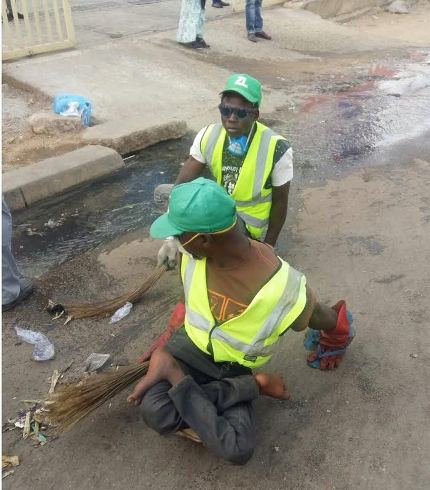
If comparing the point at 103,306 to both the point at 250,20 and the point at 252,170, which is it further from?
the point at 250,20

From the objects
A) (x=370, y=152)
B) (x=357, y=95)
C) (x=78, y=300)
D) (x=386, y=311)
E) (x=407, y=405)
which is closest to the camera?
(x=407, y=405)

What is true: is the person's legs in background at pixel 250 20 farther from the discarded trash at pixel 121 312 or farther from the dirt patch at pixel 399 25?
the discarded trash at pixel 121 312

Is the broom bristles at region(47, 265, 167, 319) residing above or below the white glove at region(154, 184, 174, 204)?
below

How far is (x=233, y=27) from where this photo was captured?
34.2 ft

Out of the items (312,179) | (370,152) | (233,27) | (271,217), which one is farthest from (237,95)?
(233,27)

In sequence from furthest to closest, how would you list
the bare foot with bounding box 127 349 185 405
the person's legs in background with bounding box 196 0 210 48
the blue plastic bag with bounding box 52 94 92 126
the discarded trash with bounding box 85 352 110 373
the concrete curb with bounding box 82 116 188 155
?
the person's legs in background with bounding box 196 0 210 48 < the blue plastic bag with bounding box 52 94 92 126 < the concrete curb with bounding box 82 116 188 155 < the discarded trash with bounding box 85 352 110 373 < the bare foot with bounding box 127 349 185 405

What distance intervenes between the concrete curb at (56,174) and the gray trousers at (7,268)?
123 centimetres

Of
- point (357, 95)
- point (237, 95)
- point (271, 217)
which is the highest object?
point (237, 95)

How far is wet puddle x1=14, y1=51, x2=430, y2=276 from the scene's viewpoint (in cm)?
454

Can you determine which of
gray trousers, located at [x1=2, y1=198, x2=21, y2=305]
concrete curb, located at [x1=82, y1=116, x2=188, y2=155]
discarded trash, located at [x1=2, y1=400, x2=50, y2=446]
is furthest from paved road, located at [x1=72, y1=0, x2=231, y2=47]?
discarded trash, located at [x1=2, y1=400, x2=50, y2=446]

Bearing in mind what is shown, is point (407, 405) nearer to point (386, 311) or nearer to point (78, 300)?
point (386, 311)

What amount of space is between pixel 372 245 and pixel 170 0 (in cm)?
1008

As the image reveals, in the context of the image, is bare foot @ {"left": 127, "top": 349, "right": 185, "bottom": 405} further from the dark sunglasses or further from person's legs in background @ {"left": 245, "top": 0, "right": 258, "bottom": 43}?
person's legs in background @ {"left": 245, "top": 0, "right": 258, "bottom": 43}

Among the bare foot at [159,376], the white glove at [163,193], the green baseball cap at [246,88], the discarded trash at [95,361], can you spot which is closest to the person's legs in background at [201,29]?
the white glove at [163,193]
